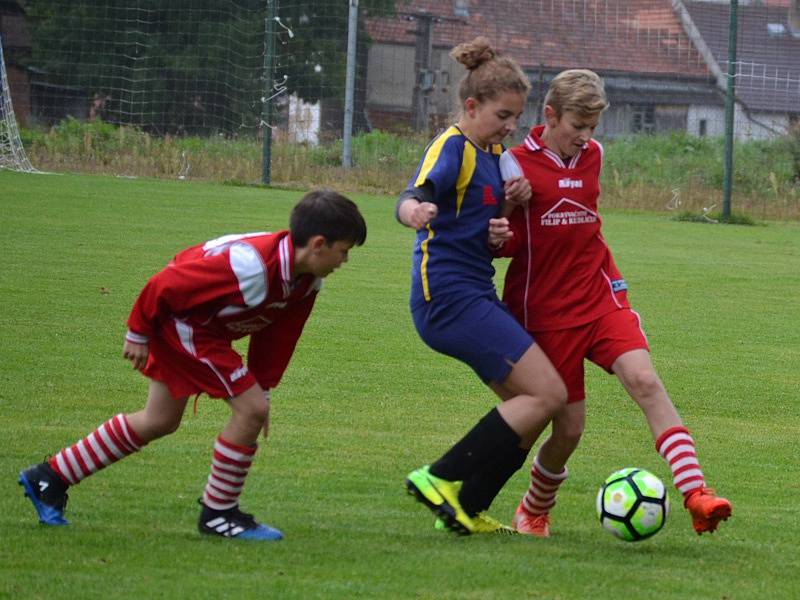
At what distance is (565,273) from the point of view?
16.3 feet

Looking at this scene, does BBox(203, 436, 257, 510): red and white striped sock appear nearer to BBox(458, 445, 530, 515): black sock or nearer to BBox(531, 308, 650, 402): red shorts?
BBox(458, 445, 530, 515): black sock

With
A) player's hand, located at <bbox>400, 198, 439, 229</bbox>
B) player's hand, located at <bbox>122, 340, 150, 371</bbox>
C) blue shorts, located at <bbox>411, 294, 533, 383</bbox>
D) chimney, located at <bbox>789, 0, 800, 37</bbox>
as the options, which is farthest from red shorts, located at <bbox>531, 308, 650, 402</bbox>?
chimney, located at <bbox>789, 0, 800, 37</bbox>

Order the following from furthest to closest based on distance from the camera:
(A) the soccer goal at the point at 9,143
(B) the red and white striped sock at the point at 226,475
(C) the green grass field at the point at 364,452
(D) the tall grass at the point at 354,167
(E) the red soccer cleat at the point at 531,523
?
(D) the tall grass at the point at 354,167
(A) the soccer goal at the point at 9,143
(E) the red soccer cleat at the point at 531,523
(B) the red and white striped sock at the point at 226,475
(C) the green grass field at the point at 364,452

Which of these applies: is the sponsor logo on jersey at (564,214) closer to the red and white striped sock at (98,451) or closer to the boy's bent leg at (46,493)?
the red and white striped sock at (98,451)

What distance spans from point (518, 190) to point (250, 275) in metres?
1.01

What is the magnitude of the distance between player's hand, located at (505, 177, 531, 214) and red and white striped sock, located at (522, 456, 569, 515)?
1.01 meters

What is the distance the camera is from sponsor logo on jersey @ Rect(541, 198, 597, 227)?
194 inches

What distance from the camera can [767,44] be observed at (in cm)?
2658

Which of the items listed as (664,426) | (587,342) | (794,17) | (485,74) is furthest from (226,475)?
(794,17)

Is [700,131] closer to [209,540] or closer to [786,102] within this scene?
[786,102]

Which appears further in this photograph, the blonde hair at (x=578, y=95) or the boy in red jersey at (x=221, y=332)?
the blonde hair at (x=578, y=95)

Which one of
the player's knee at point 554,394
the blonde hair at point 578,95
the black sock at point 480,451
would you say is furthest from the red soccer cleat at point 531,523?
the blonde hair at point 578,95

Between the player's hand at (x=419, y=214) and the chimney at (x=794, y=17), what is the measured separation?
24441 millimetres

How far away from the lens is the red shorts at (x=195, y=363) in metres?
4.55
